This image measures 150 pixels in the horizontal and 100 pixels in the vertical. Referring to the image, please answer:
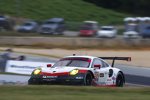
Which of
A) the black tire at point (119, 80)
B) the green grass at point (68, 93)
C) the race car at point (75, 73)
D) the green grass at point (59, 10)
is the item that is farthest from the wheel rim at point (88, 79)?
the green grass at point (59, 10)

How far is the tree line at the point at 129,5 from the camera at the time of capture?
96300 mm

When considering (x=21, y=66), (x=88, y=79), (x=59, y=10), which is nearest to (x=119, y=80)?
(x=88, y=79)

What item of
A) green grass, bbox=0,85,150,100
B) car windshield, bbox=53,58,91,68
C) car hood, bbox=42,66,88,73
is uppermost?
car windshield, bbox=53,58,91,68

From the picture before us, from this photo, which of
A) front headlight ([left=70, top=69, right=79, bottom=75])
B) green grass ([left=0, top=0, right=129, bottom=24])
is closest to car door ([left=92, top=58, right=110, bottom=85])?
front headlight ([left=70, top=69, right=79, bottom=75])

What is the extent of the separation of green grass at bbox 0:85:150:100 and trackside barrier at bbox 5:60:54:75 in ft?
34.2

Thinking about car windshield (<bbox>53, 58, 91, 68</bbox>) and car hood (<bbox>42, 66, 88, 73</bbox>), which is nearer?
car hood (<bbox>42, 66, 88, 73</bbox>)

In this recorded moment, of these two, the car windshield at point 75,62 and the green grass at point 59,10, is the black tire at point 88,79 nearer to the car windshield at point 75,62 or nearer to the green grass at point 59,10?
the car windshield at point 75,62

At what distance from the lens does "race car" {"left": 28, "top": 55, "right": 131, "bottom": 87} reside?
53.7ft

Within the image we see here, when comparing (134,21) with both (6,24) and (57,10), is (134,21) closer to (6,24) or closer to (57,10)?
(6,24)

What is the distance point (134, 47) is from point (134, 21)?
606 inches

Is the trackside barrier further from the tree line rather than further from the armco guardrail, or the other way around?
the tree line

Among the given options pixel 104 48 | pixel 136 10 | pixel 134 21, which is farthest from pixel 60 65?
pixel 136 10

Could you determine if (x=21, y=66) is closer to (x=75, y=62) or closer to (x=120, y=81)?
(x=120, y=81)

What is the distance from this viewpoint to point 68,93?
41.0 feet
